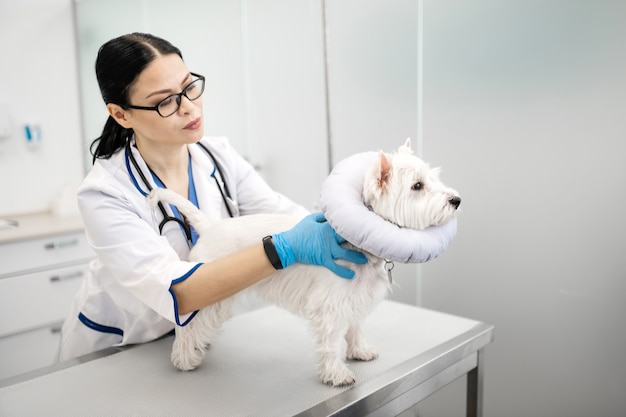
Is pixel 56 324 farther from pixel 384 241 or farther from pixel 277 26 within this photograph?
pixel 384 241

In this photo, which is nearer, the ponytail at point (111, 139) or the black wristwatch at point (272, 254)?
the black wristwatch at point (272, 254)

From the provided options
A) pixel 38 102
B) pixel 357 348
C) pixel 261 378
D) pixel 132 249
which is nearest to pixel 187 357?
pixel 261 378

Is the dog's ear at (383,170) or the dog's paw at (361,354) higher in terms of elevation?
the dog's ear at (383,170)

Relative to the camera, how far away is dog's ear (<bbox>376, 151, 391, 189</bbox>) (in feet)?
3.40

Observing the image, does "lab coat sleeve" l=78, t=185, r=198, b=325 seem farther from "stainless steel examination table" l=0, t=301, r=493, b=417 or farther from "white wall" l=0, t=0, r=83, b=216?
"white wall" l=0, t=0, r=83, b=216

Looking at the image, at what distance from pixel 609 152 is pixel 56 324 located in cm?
273

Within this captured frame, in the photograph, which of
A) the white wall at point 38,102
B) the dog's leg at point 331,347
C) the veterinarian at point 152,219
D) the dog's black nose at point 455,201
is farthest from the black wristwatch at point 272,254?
the white wall at point 38,102

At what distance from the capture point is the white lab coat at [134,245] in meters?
1.13

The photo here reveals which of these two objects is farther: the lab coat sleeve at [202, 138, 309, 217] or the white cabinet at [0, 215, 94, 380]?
the white cabinet at [0, 215, 94, 380]

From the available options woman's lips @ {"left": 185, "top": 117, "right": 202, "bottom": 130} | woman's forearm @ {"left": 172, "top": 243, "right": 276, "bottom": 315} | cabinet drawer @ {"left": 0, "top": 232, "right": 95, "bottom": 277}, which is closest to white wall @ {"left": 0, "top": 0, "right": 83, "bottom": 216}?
cabinet drawer @ {"left": 0, "top": 232, "right": 95, "bottom": 277}

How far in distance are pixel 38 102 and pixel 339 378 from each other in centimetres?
294

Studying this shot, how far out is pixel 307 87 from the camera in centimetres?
278

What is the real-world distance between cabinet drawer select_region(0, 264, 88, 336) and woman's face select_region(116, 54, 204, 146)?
1679 millimetres

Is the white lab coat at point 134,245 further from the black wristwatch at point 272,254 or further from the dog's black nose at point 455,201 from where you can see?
the dog's black nose at point 455,201
